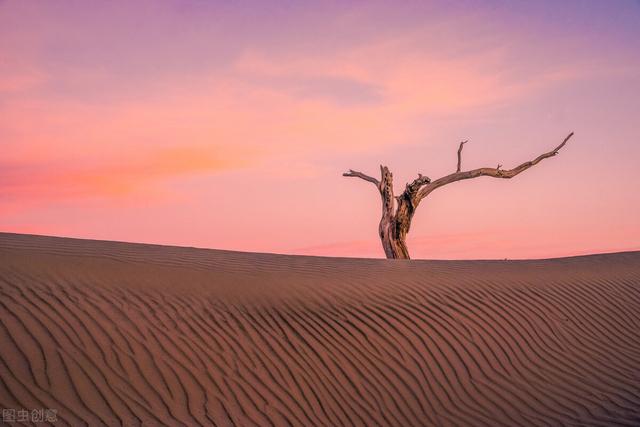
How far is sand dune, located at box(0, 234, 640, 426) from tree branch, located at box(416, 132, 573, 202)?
31.5ft

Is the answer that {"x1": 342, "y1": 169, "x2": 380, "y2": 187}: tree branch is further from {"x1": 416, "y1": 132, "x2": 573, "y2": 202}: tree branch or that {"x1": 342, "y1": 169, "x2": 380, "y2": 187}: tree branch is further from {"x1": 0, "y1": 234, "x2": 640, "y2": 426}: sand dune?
{"x1": 0, "y1": 234, "x2": 640, "y2": 426}: sand dune

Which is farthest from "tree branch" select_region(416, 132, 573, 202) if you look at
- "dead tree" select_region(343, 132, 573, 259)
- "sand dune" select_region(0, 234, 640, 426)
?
"sand dune" select_region(0, 234, 640, 426)

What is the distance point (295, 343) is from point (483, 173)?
48.1 feet

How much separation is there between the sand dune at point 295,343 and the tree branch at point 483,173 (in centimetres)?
960

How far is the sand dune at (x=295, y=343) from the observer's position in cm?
654

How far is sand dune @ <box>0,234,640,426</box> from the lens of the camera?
6.54m

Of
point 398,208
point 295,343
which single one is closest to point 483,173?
point 398,208

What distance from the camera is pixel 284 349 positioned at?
7.93 meters

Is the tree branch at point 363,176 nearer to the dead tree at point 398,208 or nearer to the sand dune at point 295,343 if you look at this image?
the dead tree at point 398,208

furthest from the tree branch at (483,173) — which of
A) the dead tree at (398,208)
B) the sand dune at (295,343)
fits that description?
the sand dune at (295,343)

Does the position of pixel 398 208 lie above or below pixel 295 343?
above

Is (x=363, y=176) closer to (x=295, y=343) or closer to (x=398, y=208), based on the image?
(x=398, y=208)

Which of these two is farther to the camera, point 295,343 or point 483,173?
point 483,173

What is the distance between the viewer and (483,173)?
70.6 ft
